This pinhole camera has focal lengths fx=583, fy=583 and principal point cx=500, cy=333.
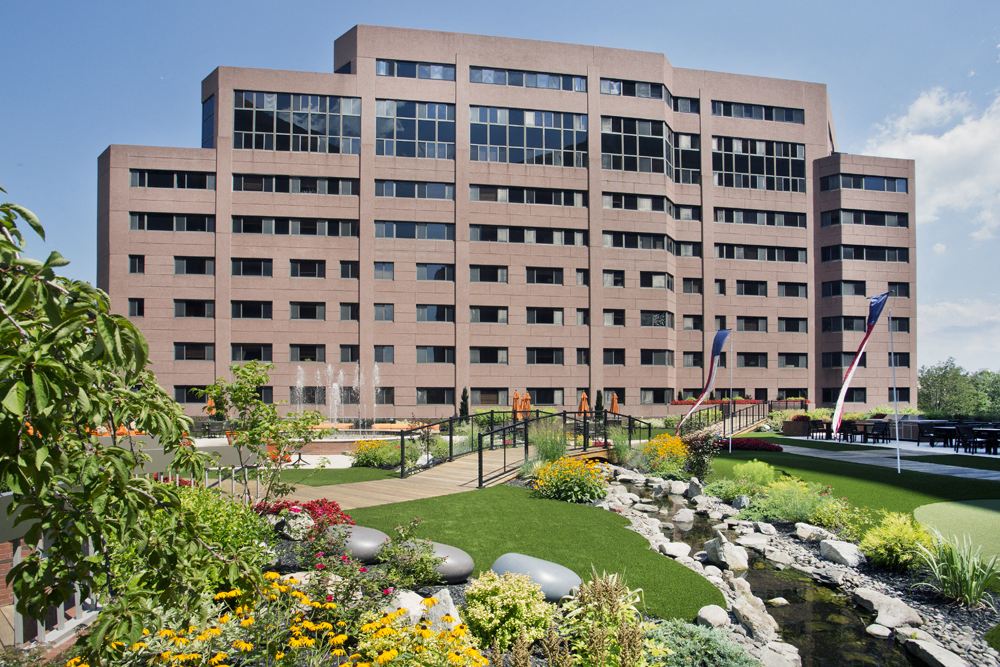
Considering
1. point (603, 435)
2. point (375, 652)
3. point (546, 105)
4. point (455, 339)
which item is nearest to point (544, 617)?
point (375, 652)

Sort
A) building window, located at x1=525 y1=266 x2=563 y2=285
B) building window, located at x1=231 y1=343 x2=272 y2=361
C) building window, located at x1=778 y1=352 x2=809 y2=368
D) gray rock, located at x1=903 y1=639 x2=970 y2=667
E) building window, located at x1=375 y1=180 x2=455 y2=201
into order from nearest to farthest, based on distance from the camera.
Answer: gray rock, located at x1=903 y1=639 x2=970 y2=667, building window, located at x1=231 y1=343 x2=272 y2=361, building window, located at x1=375 y1=180 x2=455 y2=201, building window, located at x1=525 y1=266 x2=563 y2=285, building window, located at x1=778 y1=352 x2=809 y2=368

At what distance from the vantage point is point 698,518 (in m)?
14.3

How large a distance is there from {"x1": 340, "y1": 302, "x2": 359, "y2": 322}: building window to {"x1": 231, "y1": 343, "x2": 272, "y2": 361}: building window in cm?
495

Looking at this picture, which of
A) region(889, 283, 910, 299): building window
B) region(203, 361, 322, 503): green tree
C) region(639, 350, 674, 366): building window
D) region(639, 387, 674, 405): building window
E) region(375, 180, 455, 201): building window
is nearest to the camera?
region(203, 361, 322, 503): green tree

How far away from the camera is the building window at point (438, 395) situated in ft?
124

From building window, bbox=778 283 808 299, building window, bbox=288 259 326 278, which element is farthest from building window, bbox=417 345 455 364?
building window, bbox=778 283 808 299

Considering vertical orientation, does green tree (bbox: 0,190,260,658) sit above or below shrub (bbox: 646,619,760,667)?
above

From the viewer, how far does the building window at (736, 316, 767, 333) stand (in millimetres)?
43312

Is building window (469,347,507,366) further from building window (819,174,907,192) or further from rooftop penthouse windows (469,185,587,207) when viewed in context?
building window (819,174,907,192)

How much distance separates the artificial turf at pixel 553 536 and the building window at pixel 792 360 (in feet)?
119

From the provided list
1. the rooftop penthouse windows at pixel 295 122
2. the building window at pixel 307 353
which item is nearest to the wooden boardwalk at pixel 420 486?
the building window at pixel 307 353

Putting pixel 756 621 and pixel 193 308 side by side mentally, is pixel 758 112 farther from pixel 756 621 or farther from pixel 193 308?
pixel 756 621

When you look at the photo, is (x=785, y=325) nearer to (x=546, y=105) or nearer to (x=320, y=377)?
(x=546, y=105)

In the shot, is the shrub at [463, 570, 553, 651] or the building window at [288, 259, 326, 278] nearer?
the shrub at [463, 570, 553, 651]
